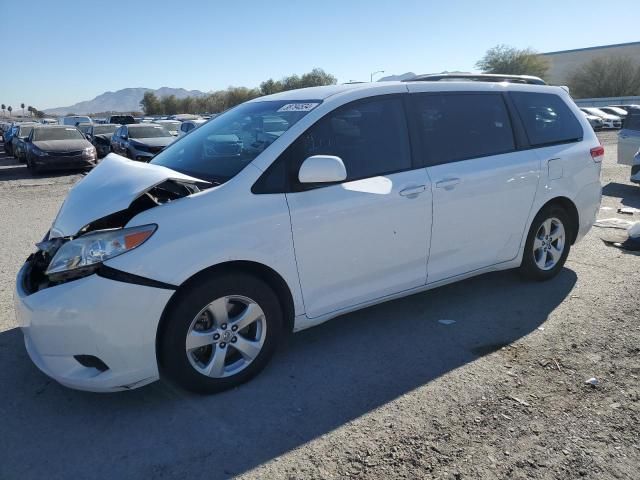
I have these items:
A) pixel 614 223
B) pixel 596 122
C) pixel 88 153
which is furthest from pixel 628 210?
pixel 596 122

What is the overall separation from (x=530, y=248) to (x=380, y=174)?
75.7 inches

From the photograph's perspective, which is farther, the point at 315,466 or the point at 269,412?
the point at 269,412

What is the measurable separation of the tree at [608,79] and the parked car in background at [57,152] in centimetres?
6902

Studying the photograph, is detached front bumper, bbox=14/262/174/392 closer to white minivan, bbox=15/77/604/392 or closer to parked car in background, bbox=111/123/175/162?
white minivan, bbox=15/77/604/392

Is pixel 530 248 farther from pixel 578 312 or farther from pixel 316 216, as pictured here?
pixel 316 216

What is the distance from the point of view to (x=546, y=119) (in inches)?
187

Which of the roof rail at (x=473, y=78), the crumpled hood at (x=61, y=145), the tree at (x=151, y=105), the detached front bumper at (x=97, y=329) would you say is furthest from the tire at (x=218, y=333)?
the tree at (x=151, y=105)

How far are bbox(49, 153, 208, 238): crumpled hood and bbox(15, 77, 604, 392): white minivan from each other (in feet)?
0.05

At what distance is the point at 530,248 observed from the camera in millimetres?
4668

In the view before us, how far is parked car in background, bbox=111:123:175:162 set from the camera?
16797 mm

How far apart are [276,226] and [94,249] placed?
3.40 feet

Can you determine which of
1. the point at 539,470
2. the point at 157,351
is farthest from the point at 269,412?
the point at 539,470

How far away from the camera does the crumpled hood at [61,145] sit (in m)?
16.1

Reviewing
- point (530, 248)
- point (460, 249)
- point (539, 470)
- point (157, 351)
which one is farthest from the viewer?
point (530, 248)
